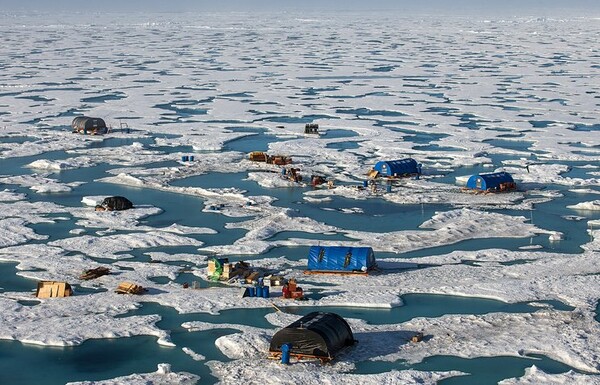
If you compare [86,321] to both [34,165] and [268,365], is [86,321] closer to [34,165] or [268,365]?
[268,365]

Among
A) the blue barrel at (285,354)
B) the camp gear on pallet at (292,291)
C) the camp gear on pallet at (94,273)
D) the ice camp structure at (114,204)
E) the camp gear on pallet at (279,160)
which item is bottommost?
the camp gear on pallet at (279,160)

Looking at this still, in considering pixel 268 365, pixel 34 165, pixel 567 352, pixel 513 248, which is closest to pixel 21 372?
pixel 268 365

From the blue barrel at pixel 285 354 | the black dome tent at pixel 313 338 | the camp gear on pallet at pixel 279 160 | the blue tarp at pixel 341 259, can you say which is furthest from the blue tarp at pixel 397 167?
the blue barrel at pixel 285 354

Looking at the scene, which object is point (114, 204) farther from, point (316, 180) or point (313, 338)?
point (313, 338)

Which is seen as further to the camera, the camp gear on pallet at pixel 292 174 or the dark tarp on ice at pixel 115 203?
the camp gear on pallet at pixel 292 174

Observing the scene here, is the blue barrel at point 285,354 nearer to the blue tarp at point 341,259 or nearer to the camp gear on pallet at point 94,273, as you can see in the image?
the blue tarp at point 341,259

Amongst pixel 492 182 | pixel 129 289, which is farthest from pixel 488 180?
pixel 129 289
